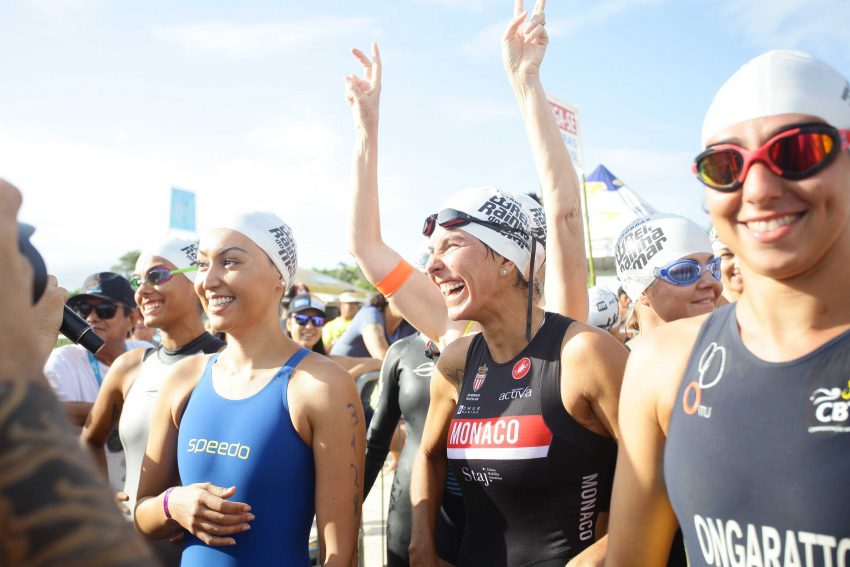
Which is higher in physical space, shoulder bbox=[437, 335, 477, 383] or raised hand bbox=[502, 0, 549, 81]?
raised hand bbox=[502, 0, 549, 81]

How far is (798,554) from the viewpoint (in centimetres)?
155

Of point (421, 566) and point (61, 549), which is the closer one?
point (61, 549)

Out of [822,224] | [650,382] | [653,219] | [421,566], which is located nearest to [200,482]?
[421,566]

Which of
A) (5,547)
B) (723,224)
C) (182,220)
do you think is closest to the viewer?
(5,547)

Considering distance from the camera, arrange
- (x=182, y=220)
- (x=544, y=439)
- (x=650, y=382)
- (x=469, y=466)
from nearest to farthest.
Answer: (x=650, y=382), (x=544, y=439), (x=469, y=466), (x=182, y=220)

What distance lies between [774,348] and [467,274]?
5.60 feet

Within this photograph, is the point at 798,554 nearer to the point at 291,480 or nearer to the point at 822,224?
the point at 822,224

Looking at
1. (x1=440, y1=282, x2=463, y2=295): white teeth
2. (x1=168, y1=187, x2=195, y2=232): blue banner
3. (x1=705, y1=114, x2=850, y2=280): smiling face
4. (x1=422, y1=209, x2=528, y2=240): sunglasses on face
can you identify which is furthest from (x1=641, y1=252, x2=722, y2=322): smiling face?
(x1=168, y1=187, x2=195, y2=232): blue banner

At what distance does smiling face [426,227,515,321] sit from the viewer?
3213 millimetres

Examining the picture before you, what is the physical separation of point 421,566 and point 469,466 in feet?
2.34

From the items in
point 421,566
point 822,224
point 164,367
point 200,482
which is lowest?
point 421,566

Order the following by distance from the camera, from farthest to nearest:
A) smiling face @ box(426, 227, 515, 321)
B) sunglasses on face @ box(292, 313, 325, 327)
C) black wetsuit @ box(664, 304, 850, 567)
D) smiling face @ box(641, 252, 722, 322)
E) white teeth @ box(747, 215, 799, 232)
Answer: sunglasses on face @ box(292, 313, 325, 327) → smiling face @ box(641, 252, 722, 322) → smiling face @ box(426, 227, 515, 321) → white teeth @ box(747, 215, 799, 232) → black wetsuit @ box(664, 304, 850, 567)

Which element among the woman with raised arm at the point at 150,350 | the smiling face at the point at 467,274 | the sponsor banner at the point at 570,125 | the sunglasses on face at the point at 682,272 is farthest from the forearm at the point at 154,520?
the sponsor banner at the point at 570,125

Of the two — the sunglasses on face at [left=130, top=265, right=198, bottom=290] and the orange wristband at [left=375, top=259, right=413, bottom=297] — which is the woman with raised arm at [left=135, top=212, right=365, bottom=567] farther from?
the sunglasses on face at [left=130, top=265, right=198, bottom=290]
